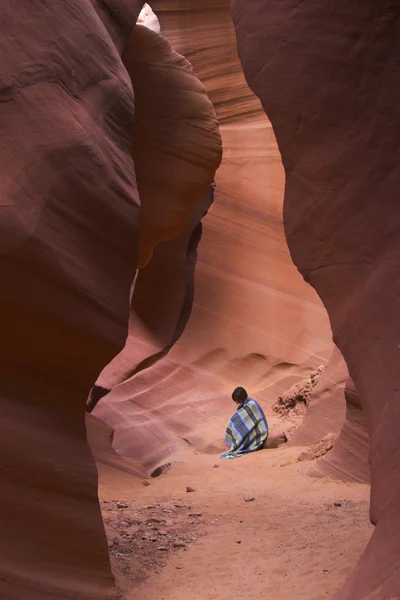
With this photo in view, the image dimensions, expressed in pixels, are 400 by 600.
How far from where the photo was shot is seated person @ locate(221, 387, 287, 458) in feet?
26.1

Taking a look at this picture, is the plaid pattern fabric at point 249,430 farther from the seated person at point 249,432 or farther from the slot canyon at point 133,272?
the slot canyon at point 133,272

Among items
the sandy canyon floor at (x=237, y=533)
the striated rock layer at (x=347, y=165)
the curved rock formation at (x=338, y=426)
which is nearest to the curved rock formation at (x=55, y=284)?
the sandy canyon floor at (x=237, y=533)

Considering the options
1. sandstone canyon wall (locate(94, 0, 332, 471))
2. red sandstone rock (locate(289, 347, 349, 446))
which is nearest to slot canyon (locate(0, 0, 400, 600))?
red sandstone rock (locate(289, 347, 349, 446))

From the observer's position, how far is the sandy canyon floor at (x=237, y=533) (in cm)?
403

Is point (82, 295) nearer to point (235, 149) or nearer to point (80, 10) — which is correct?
point (80, 10)

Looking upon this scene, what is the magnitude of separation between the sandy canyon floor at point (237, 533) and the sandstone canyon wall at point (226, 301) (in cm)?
322

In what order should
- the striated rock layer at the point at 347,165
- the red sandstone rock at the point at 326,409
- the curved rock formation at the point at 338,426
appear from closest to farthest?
1. the striated rock layer at the point at 347,165
2. the curved rock formation at the point at 338,426
3. the red sandstone rock at the point at 326,409

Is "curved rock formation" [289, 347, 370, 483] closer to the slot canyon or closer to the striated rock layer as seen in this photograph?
the slot canyon

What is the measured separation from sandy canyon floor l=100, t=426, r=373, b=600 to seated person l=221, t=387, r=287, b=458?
80cm

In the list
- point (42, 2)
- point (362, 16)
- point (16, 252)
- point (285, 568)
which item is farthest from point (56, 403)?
point (362, 16)

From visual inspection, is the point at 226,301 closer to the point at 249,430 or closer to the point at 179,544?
the point at 249,430

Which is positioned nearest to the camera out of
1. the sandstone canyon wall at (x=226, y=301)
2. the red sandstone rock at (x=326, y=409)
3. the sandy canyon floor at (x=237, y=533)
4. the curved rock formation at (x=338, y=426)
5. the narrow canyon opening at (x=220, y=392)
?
the sandy canyon floor at (x=237, y=533)

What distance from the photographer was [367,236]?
11.8 feet

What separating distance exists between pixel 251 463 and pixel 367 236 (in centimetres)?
417
